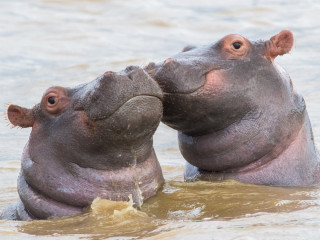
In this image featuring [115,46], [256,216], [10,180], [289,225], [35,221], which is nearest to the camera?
[289,225]

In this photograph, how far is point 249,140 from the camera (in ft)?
27.6

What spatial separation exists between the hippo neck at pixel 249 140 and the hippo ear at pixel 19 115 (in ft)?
5.17

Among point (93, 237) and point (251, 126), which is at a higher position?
point (251, 126)

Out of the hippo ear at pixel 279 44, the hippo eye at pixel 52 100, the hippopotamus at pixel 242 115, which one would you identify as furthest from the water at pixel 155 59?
the hippo ear at pixel 279 44

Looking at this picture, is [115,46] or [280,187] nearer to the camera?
[280,187]

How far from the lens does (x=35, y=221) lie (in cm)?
778

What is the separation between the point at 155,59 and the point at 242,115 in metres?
11.2

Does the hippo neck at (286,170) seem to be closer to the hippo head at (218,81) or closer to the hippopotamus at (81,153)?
the hippo head at (218,81)

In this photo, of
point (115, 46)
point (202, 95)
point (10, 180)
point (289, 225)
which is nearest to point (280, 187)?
point (202, 95)

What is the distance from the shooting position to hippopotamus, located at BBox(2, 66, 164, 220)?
24.8 feet

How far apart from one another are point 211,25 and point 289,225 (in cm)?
1718

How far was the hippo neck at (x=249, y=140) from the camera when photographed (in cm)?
841

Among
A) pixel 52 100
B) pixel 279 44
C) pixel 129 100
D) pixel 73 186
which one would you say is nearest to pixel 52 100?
pixel 52 100

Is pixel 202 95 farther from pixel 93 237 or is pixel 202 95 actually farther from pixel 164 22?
pixel 164 22
